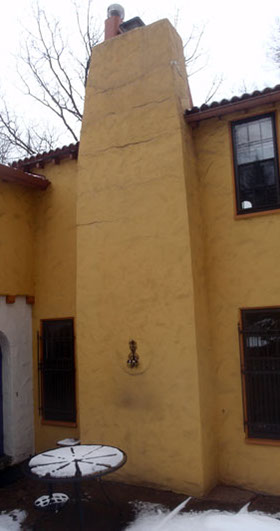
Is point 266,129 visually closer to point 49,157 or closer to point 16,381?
point 49,157

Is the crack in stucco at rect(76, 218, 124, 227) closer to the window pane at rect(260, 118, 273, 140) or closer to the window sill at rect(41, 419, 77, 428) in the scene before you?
the window pane at rect(260, 118, 273, 140)

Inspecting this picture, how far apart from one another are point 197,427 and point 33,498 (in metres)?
2.69

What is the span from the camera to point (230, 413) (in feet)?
23.5

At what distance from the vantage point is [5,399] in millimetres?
8969

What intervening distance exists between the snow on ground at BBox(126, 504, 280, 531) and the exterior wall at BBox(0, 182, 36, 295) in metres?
4.65

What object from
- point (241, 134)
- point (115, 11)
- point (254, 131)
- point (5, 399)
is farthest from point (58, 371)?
point (115, 11)

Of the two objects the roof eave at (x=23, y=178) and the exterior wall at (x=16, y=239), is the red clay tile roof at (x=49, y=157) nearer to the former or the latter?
the roof eave at (x=23, y=178)

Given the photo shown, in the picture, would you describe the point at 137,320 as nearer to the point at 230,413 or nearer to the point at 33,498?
the point at 230,413

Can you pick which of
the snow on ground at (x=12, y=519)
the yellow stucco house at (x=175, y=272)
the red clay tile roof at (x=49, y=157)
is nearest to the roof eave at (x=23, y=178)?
the yellow stucco house at (x=175, y=272)

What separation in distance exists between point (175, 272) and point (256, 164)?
Answer: 2.11 m

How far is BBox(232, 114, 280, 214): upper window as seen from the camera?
719 cm

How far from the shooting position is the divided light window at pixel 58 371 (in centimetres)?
894

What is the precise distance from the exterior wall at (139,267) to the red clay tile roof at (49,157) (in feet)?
3.10

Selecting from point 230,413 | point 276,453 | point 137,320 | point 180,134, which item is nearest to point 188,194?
point 180,134
